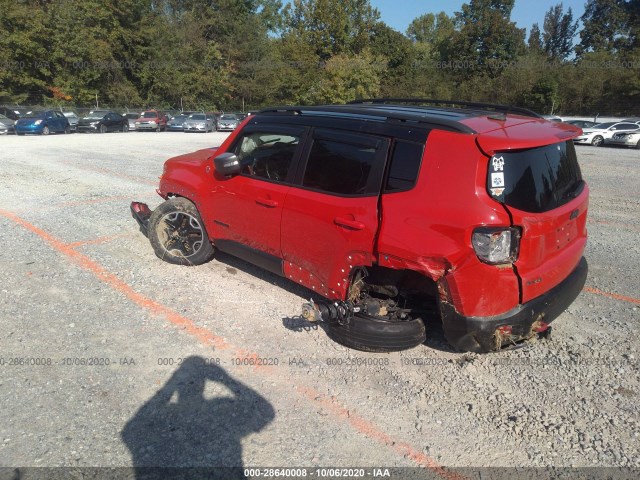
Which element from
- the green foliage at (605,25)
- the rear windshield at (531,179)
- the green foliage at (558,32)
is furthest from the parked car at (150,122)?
the green foliage at (558,32)

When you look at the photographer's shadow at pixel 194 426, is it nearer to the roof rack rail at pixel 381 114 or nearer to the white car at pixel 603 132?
the roof rack rail at pixel 381 114

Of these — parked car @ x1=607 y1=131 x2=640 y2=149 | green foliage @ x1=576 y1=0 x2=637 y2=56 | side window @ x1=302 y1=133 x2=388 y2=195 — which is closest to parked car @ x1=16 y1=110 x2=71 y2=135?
side window @ x1=302 y1=133 x2=388 y2=195

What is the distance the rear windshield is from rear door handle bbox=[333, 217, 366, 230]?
886 mm

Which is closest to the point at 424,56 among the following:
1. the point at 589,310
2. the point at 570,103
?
the point at 570,103

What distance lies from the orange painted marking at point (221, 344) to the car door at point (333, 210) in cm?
79

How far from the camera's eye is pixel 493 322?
2.99m

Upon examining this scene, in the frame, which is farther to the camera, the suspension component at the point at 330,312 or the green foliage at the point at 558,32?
the green foliage at the point at 558,32

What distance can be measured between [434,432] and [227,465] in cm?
121

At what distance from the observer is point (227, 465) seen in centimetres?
252

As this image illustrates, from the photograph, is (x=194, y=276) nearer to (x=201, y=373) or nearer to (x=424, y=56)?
(x=201, y=373)

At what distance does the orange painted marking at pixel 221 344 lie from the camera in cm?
261

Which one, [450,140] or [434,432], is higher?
[450,140]

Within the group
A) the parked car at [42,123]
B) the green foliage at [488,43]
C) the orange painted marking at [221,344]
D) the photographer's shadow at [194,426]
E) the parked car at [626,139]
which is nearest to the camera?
the photographer's shadow at [194,426]

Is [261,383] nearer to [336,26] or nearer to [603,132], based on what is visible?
[603,132]
